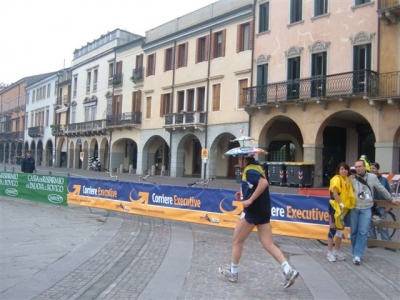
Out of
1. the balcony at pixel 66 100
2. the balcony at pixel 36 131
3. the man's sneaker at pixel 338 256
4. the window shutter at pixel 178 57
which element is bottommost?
the man's sneaker at pixel 338 256

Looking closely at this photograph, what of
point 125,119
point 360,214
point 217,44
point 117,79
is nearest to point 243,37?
point 217,44

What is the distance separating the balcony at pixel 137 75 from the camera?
119 feet

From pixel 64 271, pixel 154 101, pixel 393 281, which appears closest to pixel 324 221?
pixel 393 281

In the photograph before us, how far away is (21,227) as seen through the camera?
404 inches

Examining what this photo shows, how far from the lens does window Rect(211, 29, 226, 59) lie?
2886 cm

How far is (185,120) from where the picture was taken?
30.7 metres

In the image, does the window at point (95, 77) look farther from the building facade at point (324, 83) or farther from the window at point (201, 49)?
the building facade at point (324, 83)

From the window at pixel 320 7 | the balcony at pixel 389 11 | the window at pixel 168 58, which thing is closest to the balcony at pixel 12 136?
the window at pixel 168 58

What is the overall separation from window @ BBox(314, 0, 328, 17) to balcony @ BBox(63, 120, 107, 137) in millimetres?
23884

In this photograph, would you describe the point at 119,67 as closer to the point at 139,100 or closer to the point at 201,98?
the point at 139,100

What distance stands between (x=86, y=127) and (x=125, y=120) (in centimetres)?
892

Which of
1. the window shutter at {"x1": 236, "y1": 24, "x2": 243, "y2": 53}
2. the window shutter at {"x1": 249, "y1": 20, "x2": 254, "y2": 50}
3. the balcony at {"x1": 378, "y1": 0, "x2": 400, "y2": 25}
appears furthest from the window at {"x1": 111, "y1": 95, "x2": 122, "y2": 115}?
the balcony at {"x1": 378, "y1": 0, "x2": 400, "y2": 25}

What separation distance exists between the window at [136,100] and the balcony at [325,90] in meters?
13.2

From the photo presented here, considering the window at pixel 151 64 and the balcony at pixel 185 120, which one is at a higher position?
the window at pixel 151 64
